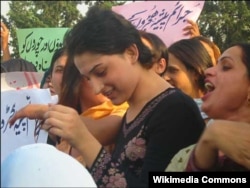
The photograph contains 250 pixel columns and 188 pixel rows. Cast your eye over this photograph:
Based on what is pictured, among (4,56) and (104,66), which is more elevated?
(104,66)

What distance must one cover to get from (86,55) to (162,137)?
24 cm

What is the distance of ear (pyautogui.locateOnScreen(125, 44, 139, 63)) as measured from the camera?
4.31 feet

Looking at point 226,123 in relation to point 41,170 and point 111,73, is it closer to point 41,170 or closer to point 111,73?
point 111,73

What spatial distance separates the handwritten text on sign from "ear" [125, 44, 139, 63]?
0.92 ft

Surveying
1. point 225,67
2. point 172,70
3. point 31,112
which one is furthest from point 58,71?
point 225,67

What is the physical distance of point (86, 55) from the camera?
1271 mm

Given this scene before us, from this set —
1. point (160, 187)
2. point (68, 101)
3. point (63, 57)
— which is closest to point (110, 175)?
point (160, 187)

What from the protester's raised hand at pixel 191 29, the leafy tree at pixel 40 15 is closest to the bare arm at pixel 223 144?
the protester's raised hand at pixel 191 29

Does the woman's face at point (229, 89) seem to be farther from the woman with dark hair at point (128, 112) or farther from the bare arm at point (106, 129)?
the bare arm at point (106, 129)

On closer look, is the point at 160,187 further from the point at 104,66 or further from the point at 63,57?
the point at 63,57

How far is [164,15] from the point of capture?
2.68 metres

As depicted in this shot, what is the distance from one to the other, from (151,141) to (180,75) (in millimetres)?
728

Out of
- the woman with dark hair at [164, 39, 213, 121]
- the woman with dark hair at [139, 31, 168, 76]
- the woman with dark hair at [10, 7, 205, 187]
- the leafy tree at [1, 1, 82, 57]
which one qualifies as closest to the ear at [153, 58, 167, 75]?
the woman with dark hair at [139, 31, 168, 76]

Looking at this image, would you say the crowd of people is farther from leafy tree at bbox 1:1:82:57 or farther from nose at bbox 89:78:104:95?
leafy tree at bbox 1:1:82:57
